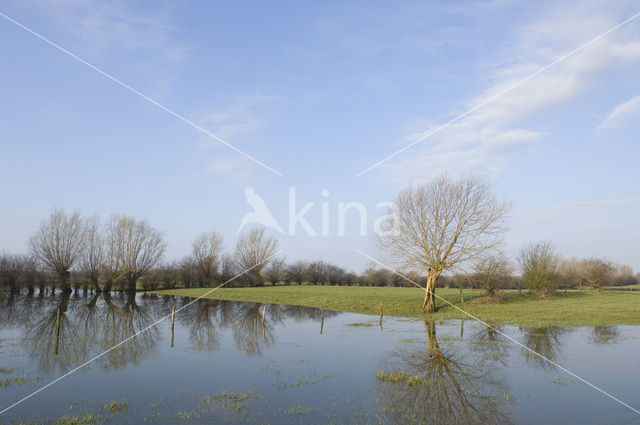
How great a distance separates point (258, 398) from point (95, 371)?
7.25m

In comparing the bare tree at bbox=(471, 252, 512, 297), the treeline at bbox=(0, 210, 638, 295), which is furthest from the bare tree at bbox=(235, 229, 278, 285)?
the bare tree at bbox=(471, 252, 512, 297)

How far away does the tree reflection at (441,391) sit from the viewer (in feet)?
35.8

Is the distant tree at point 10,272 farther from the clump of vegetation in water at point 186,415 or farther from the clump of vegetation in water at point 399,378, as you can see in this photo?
the clump of vegetation in water at point 399,378

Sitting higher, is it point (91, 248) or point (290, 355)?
point (91, 248)

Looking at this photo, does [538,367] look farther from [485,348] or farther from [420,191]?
[420,191]

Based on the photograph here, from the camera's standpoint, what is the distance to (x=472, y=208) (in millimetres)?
34406

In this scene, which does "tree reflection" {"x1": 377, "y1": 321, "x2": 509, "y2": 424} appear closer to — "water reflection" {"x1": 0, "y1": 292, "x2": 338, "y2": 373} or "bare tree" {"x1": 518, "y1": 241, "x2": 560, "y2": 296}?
"water reflection" {"x1": 0, "y1": 292, "x2": 338, "y2": 373}

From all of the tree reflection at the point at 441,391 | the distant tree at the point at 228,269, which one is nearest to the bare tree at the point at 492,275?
the tree reflection at the point at 441,391

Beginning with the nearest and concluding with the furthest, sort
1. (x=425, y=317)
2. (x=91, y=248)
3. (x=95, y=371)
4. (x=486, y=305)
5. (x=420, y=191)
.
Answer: (x=95, y=371) < (x=425, y=317) < (x=420, y=191) < (x=486, y=305) < (x=91, y=248)

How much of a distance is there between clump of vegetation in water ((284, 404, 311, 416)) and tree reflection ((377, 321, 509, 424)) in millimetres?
2230

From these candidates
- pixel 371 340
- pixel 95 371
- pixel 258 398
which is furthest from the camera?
pixel 371 340

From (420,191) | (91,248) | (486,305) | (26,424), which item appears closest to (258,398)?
(26,424)

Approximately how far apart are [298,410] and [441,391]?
4.83 meters

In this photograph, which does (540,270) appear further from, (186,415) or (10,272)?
(10,272)
